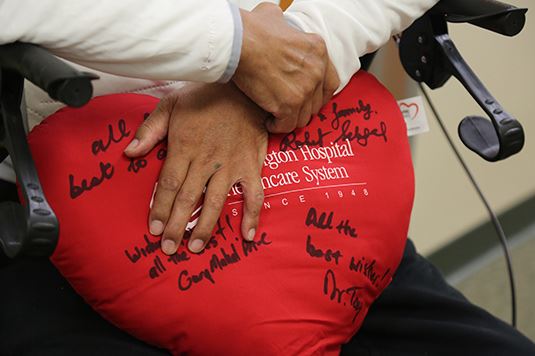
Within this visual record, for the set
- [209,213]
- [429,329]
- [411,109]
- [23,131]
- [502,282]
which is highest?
[23,131]

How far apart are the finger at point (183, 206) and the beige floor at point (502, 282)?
1.22 meters

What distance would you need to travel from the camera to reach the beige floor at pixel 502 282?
1876 millimetres

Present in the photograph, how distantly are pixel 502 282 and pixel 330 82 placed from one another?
4.07ft

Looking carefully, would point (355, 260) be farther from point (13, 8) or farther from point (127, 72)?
point (13, 8)

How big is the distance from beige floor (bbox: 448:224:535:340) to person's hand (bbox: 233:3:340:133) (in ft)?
3.79

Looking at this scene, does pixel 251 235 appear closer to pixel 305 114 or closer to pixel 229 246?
pixel 229 246

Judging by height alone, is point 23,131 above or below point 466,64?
above

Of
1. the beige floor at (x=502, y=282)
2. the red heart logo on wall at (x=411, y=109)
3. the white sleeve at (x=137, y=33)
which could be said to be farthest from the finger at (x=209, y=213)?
the beige floor at (x=502, y=282)

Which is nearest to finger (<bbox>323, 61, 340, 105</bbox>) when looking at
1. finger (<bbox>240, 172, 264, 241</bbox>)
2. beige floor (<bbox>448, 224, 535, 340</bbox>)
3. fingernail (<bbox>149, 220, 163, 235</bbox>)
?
finger (<bbox>240, 172, 264, 241</bbox>)

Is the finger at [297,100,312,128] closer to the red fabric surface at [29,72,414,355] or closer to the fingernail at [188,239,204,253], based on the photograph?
the red fabric surface at [29,72,414,355]

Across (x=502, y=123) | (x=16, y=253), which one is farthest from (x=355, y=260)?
(x=16, y=253)

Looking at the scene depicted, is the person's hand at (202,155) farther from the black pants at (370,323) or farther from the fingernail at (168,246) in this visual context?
the black pants at (370,323)

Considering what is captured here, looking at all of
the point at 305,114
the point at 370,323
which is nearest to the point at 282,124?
the point at 305,114

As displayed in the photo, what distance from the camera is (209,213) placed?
2.60 feet
